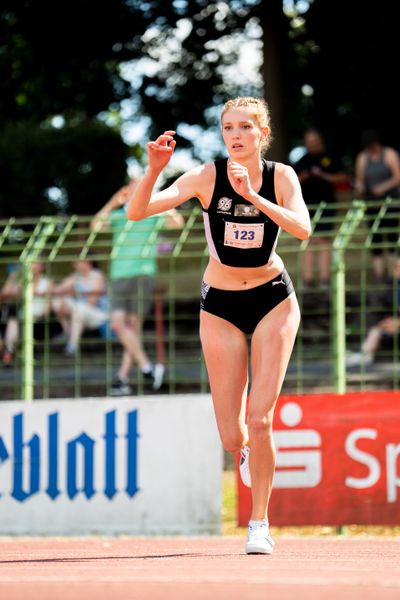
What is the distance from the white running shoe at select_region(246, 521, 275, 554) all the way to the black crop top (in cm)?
133

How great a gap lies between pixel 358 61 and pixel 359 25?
24.7 inches

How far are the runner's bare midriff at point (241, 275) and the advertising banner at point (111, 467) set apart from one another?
268 centimetres

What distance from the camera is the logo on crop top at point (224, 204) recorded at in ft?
23.3

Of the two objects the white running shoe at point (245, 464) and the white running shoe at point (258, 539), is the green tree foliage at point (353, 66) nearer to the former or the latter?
the white running shoe at point (245, 464)

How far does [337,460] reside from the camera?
32.3 ft

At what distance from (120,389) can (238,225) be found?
17.6 ft

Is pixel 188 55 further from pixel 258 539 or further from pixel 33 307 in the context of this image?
pixel 258 539

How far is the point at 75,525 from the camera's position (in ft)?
32.9

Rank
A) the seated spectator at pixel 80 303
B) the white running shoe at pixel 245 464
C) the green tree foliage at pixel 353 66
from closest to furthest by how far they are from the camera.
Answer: the white running shoe at pixel 245 464
the seated spectator at pixel 80 303
the green tree foliage at pixel 353 66

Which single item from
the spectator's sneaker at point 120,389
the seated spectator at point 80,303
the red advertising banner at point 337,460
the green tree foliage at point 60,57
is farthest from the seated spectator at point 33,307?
the green tree foliage at point 60,57

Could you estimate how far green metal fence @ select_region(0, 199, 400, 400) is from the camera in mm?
10391

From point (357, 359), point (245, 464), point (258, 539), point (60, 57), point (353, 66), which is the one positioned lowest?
point (60, 57)

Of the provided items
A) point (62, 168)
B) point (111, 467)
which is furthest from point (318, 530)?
point (62, 168)

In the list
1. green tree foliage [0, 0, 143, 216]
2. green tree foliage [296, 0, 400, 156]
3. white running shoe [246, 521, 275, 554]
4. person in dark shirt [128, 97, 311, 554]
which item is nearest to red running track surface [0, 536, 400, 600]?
white running shoe [246, 521, 275, 554]
